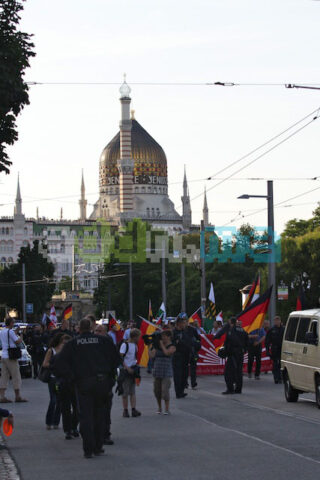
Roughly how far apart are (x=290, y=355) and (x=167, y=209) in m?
174

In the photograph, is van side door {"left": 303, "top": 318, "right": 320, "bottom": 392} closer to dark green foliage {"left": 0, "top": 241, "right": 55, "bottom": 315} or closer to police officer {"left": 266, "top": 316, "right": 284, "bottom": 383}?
police officer {"left": 266, "top": 316, "right": 284, "bottom": 383}

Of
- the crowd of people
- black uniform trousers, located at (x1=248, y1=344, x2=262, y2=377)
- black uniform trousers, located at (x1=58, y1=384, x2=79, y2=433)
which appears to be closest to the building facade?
black uniform trousers, located at (x1=248, y1=344, x2=262, y2=377)

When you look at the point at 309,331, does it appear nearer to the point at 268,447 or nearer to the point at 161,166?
the point at 268,447

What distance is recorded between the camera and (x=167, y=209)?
193750 mm

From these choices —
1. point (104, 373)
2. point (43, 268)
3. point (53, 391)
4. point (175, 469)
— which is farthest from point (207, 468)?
point (43, 268)

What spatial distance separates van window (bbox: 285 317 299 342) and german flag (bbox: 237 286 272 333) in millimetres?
7298

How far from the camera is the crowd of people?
12.3 m

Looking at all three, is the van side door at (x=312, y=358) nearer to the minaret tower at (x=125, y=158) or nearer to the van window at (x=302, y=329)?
the van window at (x=302, y=329)

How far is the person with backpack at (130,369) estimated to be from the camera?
1716 cm

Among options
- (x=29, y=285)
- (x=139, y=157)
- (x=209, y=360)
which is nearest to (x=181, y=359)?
(x=209, y=360)

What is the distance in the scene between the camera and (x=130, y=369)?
17234mm

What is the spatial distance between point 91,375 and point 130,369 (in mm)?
4993

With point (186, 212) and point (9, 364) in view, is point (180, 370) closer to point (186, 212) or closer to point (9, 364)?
point (9, 364)

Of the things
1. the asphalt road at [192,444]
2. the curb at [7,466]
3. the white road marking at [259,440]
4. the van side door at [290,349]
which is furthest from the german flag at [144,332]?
the curb at [7,466]
